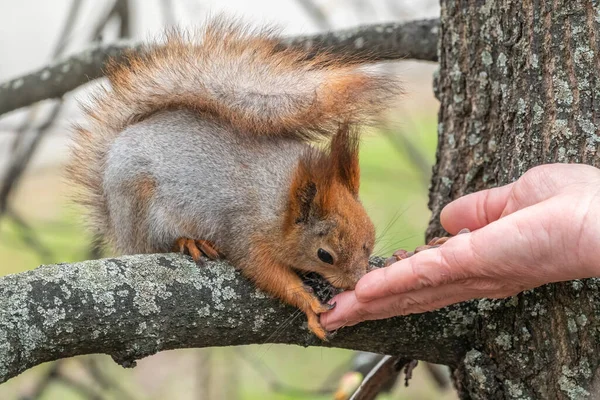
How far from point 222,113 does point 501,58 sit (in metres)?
0.56

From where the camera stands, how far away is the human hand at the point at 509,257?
114cm

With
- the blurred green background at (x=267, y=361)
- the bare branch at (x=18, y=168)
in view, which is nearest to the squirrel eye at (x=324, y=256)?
the bare branch at (x=18, y=168)

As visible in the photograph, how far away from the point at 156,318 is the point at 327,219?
44 cm

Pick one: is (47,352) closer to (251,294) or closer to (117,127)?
(251,294)

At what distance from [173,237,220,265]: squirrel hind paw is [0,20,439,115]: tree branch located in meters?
0.51

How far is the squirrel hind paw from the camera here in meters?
1.53

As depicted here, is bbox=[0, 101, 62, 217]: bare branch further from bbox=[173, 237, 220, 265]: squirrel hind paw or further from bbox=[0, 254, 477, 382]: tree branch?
bbox=[0, 254, 477, 382]: tree branch

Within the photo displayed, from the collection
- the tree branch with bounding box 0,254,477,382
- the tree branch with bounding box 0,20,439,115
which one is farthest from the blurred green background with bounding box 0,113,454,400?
the tree branch with bounding box 0,254,477,382

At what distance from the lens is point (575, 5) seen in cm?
139

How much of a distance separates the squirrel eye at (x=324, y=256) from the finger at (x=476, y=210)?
0.22m

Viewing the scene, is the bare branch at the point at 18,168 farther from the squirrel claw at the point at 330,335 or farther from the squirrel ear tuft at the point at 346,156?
the squirrel claw at the point at 330,335

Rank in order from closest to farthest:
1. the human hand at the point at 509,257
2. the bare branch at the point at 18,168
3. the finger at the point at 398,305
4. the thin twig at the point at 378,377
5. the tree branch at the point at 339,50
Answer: the human hand at the point at 509,257
the finger at the point at 398,305
the thin twig at the point at 378,377
the tree branch at the point at 339,50
the bare branch at the point at 18,168

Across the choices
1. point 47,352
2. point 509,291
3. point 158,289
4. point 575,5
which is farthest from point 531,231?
point 47,352

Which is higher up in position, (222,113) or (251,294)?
(222,113)
